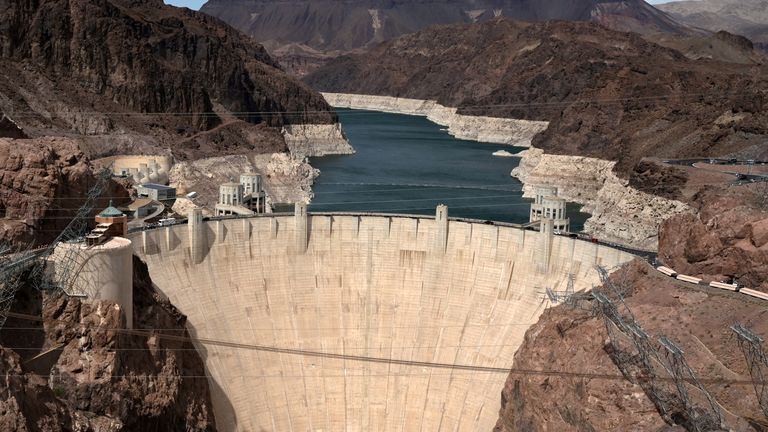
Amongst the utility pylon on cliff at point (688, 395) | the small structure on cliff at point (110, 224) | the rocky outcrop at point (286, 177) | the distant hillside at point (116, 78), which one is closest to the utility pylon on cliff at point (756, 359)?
the utility pylon on cliff at point (688, 395)

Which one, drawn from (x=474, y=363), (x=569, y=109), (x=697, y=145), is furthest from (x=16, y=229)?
(x=569, y=109)

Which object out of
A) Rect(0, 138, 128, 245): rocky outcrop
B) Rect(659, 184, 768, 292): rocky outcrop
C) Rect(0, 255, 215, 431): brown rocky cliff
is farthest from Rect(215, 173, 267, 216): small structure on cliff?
Rect(659, 184, 768, 292): rocky outcrop

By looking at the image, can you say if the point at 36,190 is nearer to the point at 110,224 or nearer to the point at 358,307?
the point at 110,224

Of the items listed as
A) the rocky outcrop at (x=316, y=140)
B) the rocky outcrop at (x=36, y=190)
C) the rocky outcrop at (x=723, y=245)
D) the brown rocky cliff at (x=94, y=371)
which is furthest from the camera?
the rocky outcrop at (x=316, y=140)

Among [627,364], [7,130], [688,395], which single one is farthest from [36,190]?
[688,395]

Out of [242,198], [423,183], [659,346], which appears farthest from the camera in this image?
[423,183]

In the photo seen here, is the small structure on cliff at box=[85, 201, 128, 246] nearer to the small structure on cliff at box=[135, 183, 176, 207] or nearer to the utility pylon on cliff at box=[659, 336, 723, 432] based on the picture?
the utility pylon on cliff at box=[659, 336, 723, 432]

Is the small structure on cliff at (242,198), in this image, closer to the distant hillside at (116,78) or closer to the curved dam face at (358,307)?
the curved dam face at (358,307)
